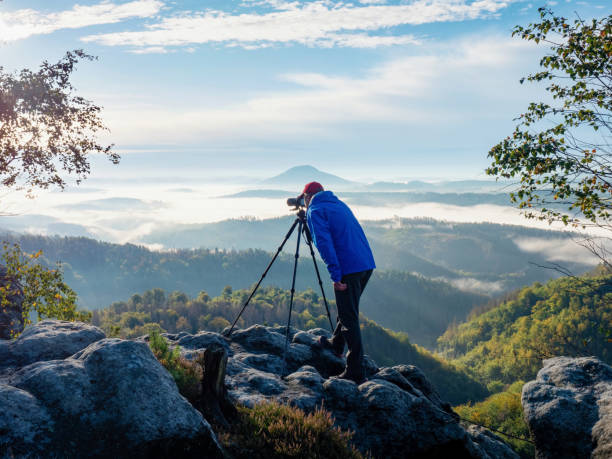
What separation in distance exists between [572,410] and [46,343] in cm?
1142

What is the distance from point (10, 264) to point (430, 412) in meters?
15.3

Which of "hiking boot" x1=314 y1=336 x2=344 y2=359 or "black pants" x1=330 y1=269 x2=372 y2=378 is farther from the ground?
"black pants" x1=330 y1=269 x2=372 y2=378

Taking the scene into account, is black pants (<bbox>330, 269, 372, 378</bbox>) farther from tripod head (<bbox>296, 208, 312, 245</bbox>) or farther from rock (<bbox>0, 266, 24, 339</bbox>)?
rock (<bbox>0, 266, 24, 339</bbox>)

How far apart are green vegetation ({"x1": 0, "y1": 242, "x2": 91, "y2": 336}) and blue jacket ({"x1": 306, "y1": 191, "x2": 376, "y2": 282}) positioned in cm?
1213

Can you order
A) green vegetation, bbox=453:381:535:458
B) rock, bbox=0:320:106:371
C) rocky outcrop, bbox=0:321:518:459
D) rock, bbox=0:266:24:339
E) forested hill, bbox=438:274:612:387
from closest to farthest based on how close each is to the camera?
rocky outcrop, bbox=0:321:518:459
rock, bbox=0:320:106:371
rock, bbox=0:266:24:339
green vegetation, bbox=453:381:535:458
forested hill, bbox=438:274:612:387

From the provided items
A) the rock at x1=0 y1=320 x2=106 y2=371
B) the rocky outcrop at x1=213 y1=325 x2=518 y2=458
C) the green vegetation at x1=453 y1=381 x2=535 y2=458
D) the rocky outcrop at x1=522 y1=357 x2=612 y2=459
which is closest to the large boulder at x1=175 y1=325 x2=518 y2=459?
the rocky outcrop at x1=213 y1=325 x2=518 y2=458

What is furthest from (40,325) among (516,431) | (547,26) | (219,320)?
(219,320)

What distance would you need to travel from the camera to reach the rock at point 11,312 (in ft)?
43.1

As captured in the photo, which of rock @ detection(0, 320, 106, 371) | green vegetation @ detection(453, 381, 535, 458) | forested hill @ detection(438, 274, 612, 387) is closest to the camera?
rock @ detection(0, 320, 106, 371)

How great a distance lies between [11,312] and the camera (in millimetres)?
13789

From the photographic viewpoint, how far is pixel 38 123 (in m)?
11.6

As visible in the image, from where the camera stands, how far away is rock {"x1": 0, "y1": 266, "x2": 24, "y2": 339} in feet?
43.1

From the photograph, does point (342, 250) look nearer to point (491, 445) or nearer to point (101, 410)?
point (101, 410)

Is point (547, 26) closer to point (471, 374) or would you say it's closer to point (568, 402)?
point (568, 402)
